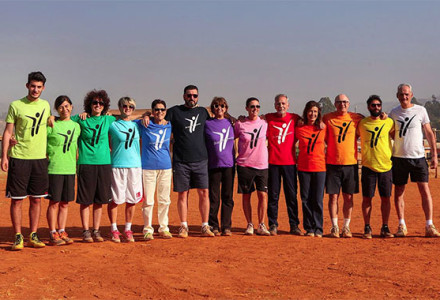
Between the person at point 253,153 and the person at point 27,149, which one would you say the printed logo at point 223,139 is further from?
the person at point 27,149

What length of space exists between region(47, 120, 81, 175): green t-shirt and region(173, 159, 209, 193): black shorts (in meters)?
1.56

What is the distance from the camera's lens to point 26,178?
Answer: 6406 mm

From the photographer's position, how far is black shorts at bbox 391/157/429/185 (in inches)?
297

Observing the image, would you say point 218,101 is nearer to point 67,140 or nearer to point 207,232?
point 207,232

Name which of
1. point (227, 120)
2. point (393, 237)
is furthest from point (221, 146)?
point (393, 237)

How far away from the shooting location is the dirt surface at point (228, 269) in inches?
189

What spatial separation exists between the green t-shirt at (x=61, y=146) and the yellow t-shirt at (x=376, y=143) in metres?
4.39

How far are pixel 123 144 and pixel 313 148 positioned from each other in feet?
9.71

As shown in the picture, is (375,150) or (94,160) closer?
(94,160)

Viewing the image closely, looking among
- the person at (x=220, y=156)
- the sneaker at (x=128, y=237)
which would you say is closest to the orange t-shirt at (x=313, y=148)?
the person at (x=220, y=156)

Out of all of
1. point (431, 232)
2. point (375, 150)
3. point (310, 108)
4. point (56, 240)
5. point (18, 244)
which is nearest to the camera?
point (18, 244)

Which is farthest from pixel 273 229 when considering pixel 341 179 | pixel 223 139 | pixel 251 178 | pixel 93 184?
pixel 93 184

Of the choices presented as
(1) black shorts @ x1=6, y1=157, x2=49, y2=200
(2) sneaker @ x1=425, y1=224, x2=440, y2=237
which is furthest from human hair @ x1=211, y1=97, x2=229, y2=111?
(2) sneaker @ x1=425, y1=224, x2=440, y2=237

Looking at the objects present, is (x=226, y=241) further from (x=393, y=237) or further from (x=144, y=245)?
(x=393, y=237)
